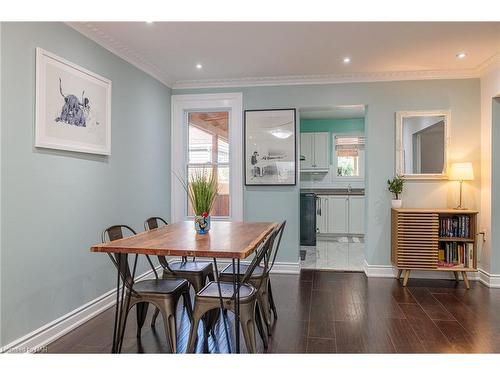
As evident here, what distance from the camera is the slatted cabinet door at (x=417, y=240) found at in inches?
159

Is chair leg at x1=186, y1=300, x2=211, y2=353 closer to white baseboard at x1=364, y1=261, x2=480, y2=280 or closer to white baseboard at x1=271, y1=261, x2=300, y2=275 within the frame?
white baseboard at x1=271, y1=261, x2=300, y2=275

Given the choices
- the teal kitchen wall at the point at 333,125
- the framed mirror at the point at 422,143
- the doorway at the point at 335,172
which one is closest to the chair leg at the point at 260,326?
the framed mirror at the point at 422,143

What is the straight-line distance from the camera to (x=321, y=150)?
24.9 feet

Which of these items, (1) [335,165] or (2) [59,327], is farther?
(1) [335,165]

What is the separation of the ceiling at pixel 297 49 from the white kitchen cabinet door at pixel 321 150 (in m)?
3.11

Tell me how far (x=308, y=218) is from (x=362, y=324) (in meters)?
3.50

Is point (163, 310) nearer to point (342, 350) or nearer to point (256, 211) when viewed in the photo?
point (342, 350)

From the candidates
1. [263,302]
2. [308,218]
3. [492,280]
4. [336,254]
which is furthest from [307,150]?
[263,302]

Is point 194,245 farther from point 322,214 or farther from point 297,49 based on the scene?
point 322,214

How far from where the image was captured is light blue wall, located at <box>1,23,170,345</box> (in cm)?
229

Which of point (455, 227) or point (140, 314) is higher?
point (455, 227)

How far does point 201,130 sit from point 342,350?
3.43m

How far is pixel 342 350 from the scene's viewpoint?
2473 millimetres

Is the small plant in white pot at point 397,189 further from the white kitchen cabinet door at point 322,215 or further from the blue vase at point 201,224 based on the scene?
the white kitchen cabinet door at point 322,215
